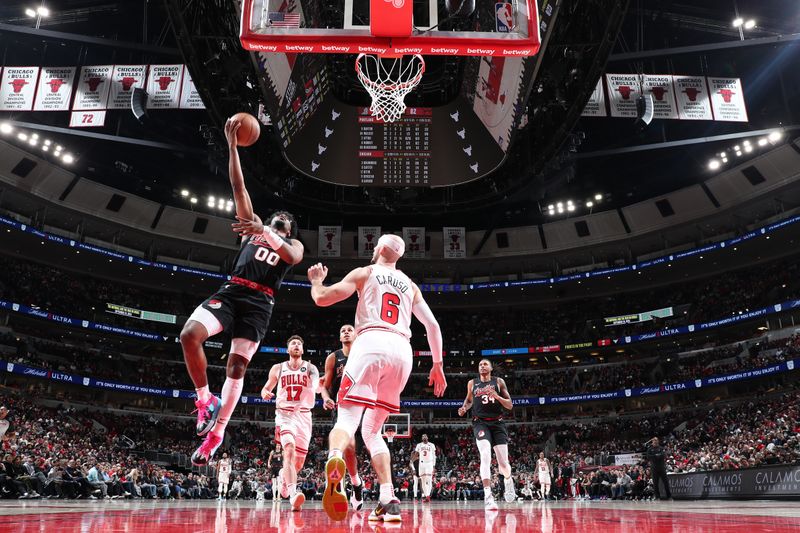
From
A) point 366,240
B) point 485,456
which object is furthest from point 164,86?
point 366,240

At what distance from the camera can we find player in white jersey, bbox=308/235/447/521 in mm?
4387

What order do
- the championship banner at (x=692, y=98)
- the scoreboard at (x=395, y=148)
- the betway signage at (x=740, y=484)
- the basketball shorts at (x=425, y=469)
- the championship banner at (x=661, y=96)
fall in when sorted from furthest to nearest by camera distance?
the scoreboard at (x=395, y=148) → the championship banner at (x=661, y=96) → the championship banner at (x=692, y=98) → the basketball shorts at (x=425, y=469) → the betway signage at (x=740, y=484)

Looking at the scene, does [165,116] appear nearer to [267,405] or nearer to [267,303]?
[267,405]

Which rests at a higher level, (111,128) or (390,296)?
(111,128)

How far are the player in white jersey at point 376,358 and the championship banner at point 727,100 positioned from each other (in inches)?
675

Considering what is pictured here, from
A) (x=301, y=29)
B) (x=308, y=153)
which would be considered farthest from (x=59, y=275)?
(x=301, y=29)

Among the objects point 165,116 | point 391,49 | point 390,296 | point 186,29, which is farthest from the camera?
point 165,116

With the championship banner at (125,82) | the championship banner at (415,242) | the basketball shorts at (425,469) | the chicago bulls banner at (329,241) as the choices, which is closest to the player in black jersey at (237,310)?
the basketball shorts at (425,469)

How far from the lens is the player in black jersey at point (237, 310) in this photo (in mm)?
4855

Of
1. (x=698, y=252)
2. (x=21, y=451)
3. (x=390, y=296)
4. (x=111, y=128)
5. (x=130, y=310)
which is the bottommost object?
(x=21, y=451)

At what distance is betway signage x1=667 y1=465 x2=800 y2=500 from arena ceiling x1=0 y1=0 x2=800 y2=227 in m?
11.4

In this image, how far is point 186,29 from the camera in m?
15.8

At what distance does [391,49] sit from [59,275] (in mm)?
34396

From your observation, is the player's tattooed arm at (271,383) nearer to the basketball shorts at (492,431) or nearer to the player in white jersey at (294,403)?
the player in white jersey at (294,403)
